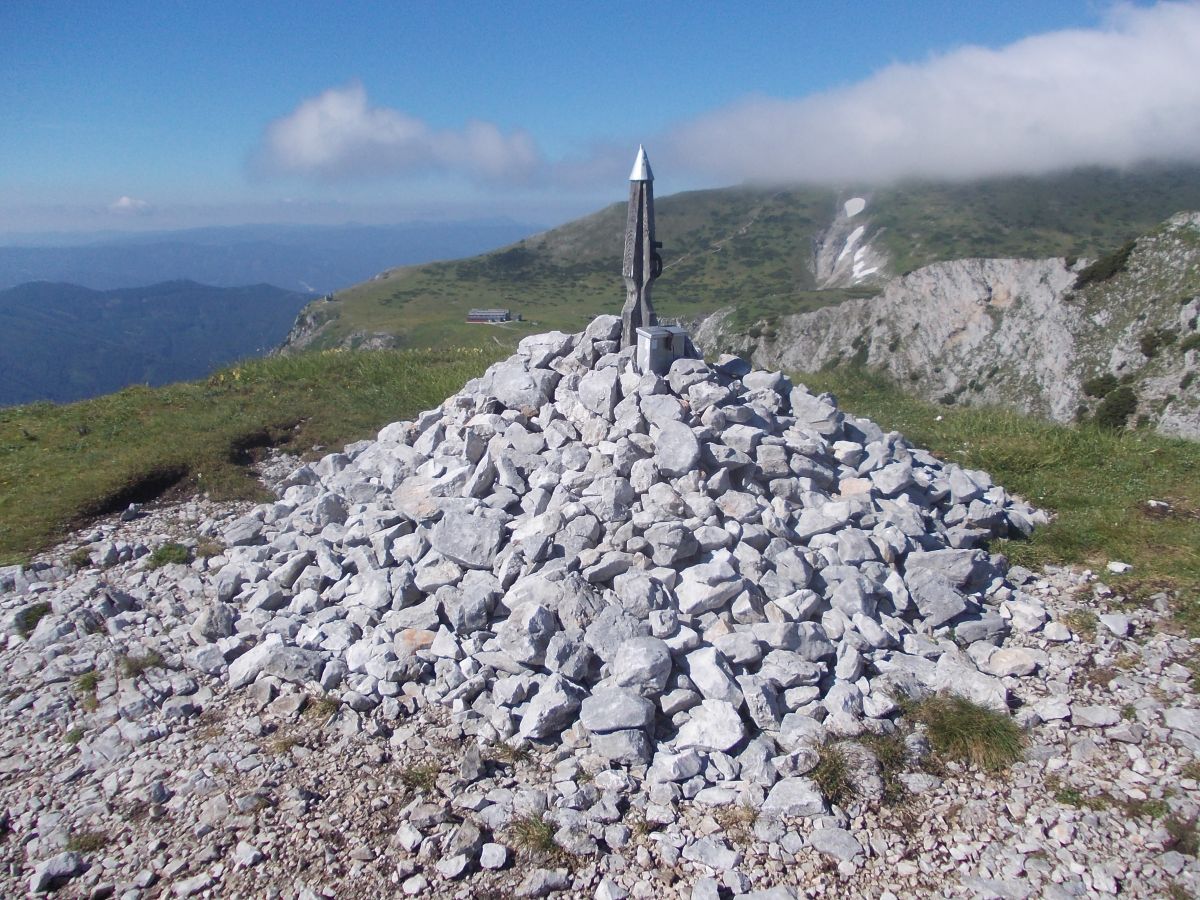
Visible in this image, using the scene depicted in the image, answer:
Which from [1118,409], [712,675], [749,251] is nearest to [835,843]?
[712,675]

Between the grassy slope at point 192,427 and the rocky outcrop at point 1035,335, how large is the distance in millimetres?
34717

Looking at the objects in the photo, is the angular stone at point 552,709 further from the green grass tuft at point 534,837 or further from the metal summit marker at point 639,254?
the metal summit marker at point 639,254

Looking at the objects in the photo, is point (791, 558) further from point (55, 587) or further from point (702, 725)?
point (55, 587)

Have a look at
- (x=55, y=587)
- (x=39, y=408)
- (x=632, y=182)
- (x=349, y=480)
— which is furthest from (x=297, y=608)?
(x=39, y=408)

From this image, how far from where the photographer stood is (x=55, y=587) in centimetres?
1124

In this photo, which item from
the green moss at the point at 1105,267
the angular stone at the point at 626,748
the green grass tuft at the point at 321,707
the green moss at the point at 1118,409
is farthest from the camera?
the green moss at the point at 1105,267

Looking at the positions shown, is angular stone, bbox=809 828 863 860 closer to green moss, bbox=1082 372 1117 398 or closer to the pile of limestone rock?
the pile of limestone rock

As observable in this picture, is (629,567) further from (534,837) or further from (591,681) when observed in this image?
(534,837)

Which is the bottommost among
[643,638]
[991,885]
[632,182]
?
[991,885]

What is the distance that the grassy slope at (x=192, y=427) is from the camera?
14.0m

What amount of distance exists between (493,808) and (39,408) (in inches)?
716

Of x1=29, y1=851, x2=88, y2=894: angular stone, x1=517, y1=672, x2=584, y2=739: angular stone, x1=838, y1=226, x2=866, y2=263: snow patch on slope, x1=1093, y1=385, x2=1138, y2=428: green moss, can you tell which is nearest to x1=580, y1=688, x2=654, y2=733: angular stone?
x1=517, y1=672, x2=584, y2=739: angular stone

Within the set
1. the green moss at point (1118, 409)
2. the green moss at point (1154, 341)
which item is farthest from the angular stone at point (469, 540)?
the green moss at point (1154, 341)

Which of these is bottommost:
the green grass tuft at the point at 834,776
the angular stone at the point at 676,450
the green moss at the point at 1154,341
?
the green moss at the point at 1154,341
